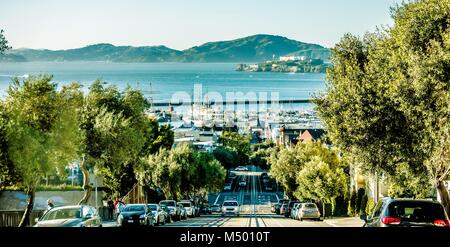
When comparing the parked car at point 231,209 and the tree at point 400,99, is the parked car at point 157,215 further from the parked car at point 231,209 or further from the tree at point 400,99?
the parked car at point 231,209

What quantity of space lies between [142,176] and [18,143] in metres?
40.8

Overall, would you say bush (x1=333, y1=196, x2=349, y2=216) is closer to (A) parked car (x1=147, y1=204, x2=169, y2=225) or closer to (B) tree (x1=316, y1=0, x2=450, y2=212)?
(A) parked car (x1=147, y1=204, x2=169, y2=225)

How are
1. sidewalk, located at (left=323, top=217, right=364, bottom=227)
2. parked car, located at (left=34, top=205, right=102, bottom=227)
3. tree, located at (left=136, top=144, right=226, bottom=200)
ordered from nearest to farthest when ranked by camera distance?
1. parked car, located at (left=34, top=205, right=102, bottom=227)
2. sidewalk, located at (left=323, top=217, right=364, bottom=227)
3. tree, located at (left=136, top=144, right=226, bottom=200)

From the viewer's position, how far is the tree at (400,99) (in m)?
23.7

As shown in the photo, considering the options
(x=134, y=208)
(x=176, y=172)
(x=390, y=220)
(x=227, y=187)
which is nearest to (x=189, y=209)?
(x=176, y=172)

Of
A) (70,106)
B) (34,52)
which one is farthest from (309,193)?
(34,52)

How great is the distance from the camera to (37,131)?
1191 inches

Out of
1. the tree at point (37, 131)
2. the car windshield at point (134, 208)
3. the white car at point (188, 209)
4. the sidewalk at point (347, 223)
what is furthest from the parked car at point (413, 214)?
the white car at point (188, 209)

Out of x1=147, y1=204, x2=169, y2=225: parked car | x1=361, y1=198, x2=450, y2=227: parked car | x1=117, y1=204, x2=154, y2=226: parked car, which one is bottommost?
x1=147, y1=204, x2=169, y2=225: parked car

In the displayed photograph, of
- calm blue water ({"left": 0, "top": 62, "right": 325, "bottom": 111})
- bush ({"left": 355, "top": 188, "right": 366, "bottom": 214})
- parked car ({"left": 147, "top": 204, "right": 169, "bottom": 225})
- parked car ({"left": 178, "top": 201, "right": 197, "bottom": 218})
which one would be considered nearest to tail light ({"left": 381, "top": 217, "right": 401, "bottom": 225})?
calm blue water ({"left": 0, "top": 62, "right": 325, "bottom": 111})

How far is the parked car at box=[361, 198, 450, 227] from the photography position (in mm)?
15867

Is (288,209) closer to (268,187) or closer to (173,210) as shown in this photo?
(173,210)

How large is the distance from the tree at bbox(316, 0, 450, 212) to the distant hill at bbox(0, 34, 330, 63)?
6.61 feet

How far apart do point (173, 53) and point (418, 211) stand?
1087 centimetres
